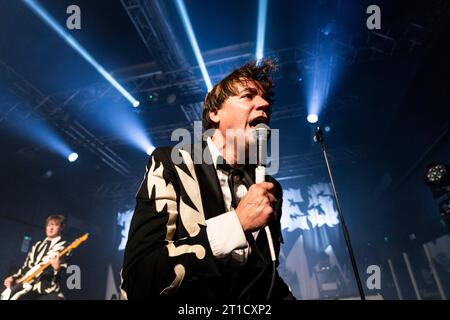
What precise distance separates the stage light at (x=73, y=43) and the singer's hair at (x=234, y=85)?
5.14 meters

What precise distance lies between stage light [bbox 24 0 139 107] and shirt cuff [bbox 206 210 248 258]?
6094 millimetres

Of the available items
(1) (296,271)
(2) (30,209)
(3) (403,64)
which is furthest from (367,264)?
(2) (30,209)

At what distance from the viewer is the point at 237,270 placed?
1104 mm

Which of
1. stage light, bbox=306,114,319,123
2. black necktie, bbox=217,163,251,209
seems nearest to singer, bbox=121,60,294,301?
black necktie, bbox=217,163,251,209

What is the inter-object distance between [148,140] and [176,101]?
2.57 meters

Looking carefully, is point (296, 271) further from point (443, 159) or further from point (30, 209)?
point (30, 209)

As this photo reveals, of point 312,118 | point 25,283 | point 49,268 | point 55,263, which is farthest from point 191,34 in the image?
point 25,283

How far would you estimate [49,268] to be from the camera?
5.07 m

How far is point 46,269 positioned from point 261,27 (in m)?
6.28

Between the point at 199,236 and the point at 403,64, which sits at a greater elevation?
the point at 403,64

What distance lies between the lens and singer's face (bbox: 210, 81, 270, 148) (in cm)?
159

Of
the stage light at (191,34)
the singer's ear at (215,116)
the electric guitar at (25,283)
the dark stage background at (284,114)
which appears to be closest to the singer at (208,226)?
the singer's ear at (215,116)

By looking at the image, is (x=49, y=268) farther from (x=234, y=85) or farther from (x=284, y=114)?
(x=284, y=114)

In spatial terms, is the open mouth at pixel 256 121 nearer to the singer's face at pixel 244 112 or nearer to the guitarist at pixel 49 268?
the singer's face at pixel 244 112
